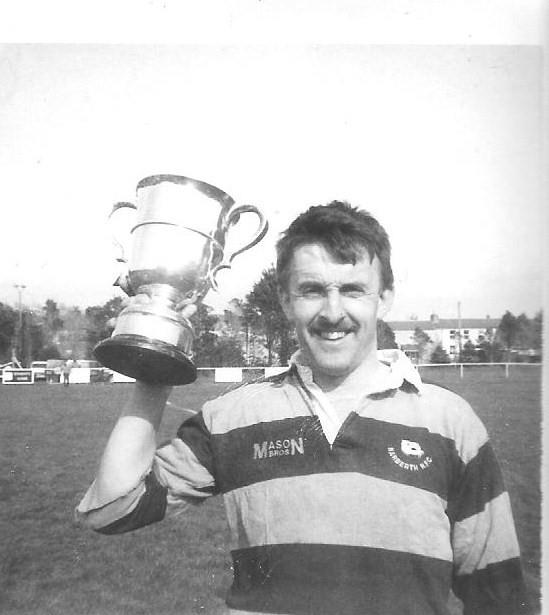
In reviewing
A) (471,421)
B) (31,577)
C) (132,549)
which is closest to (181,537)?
(132,549)

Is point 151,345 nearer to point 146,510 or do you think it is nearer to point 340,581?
point 146,510

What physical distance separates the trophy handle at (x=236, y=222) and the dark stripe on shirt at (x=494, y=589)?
0.60 metres

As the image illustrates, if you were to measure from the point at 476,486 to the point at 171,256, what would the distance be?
578 mm

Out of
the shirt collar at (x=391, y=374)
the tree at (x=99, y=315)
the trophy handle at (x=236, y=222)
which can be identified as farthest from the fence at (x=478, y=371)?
the tree at (x=99, y=315)

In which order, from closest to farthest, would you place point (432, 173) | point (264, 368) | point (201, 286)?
point (201, 286)
point (432, 173)
point (264, 368)

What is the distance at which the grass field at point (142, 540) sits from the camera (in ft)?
4.25

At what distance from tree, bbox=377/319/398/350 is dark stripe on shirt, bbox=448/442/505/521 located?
1.18 ft

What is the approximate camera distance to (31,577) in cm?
141

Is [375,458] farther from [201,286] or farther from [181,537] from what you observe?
[181,537]

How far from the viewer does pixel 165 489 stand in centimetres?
86

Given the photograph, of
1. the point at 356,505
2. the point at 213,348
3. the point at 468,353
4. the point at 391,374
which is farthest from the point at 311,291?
the point at 468,353

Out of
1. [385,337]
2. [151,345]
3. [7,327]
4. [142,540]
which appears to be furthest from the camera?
[142,540]

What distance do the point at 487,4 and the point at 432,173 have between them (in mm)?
346

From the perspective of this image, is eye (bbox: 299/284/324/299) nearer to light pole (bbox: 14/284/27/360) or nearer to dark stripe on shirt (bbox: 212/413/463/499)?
dark stripe on shirt (bbox: 212/413/463/499)
